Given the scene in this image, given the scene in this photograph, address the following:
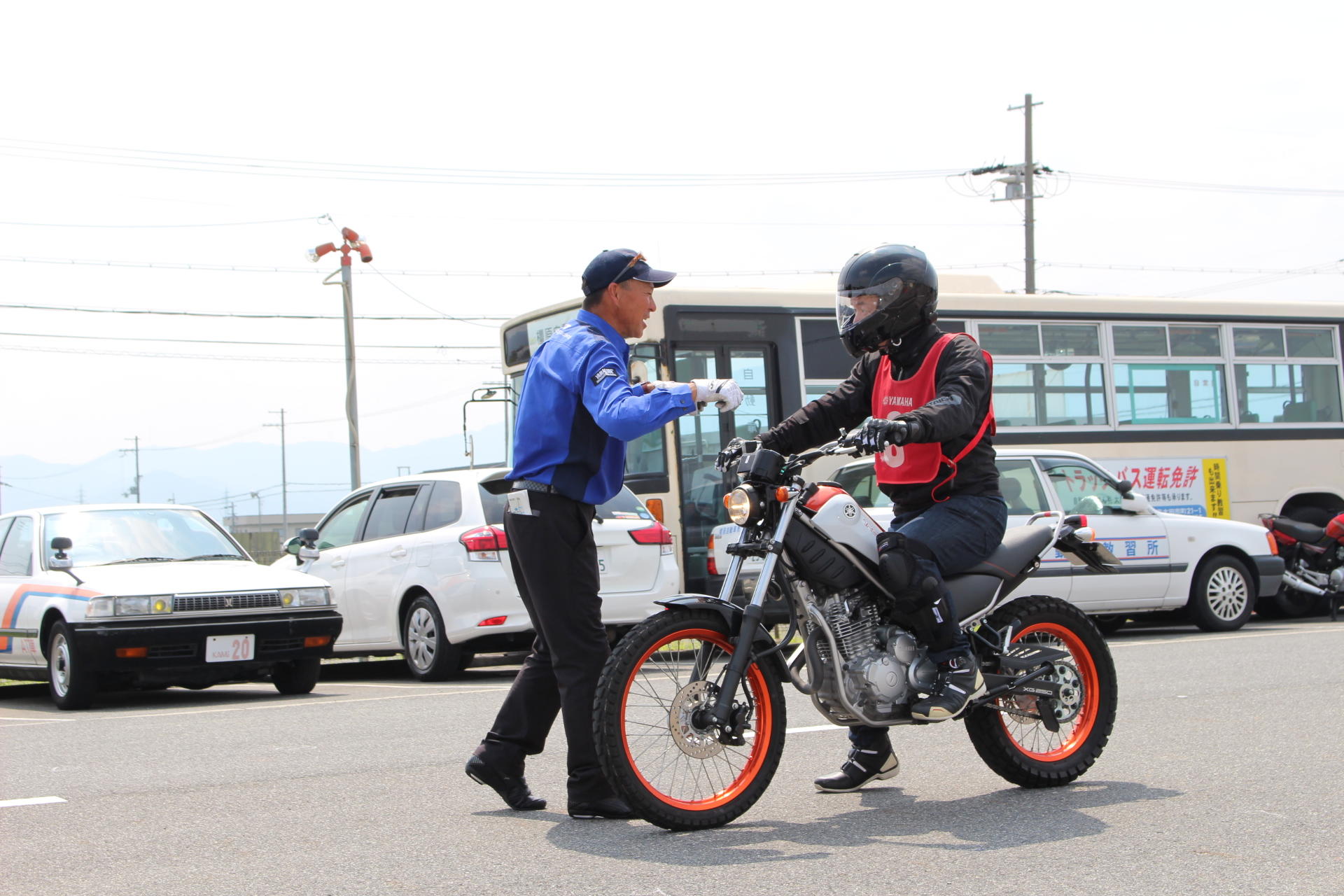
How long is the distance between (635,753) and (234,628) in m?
5.85

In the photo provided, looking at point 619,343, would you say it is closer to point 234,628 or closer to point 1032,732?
point 1032,732

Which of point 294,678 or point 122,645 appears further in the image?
point 294,678

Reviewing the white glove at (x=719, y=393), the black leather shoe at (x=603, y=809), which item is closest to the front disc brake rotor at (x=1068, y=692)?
the black leather shoe at (x=603, y=809)

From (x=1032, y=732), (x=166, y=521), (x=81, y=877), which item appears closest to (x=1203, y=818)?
(x=1032, y=732)

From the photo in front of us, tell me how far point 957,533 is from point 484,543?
5935 mm

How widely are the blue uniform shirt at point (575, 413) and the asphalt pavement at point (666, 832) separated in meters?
1.17

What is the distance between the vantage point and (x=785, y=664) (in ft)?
16.2

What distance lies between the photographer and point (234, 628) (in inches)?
387

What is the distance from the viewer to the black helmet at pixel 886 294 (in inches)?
206

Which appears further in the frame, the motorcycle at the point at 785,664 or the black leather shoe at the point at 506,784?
the black leather shoe at the point at 506,784

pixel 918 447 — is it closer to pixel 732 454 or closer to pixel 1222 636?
pixel 732 454

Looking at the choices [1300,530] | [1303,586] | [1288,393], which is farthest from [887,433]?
[1288,393]

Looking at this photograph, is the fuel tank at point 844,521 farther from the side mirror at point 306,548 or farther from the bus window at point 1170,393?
the bus window at point 1170,393

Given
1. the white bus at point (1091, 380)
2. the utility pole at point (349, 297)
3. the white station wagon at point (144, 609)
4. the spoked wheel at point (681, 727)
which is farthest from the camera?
the utility pole at point (349, 297)
